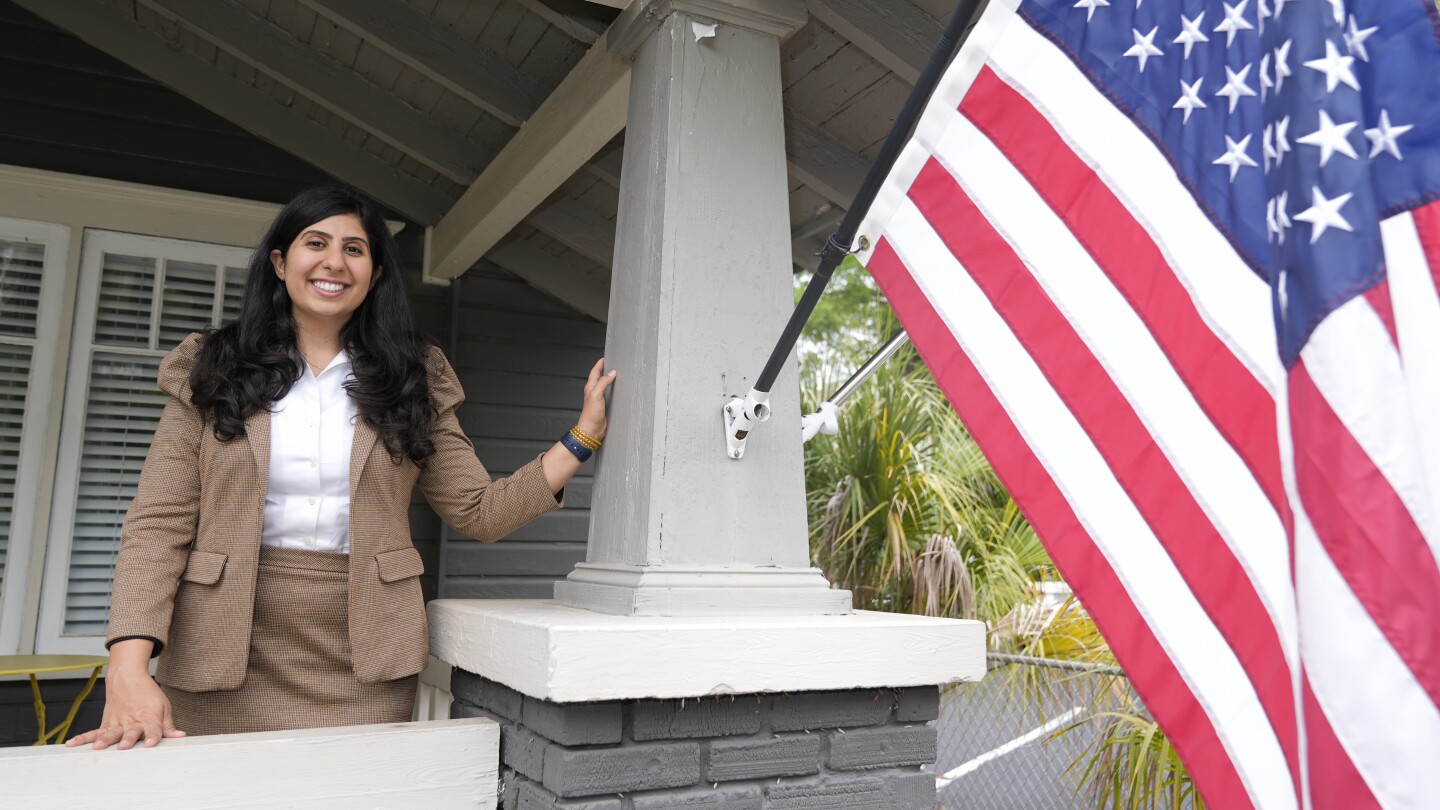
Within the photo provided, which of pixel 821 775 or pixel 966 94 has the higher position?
pixel 966 94

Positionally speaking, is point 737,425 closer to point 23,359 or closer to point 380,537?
point 380,537

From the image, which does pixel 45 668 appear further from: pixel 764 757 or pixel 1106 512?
pixel 1106 512

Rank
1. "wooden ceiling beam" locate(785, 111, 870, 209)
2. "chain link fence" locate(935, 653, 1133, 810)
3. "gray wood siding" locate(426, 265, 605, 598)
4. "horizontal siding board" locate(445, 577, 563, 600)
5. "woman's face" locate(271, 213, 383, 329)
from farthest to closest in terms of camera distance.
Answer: "gray wood siding" locate(426, 265, 605, 598), "horizontal siding board" locate(445, 577, 563, 600), "chain link fence" locate(935, 653, 1133, 810), "wooden ceiling beam" locate(785, 111, 870, 209), "woman's face" locate(271, 213, 383, 329)

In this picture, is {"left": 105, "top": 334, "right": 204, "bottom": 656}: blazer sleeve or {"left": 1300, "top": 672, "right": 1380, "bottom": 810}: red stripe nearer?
{"left": 1300, "top": 672, "right": 1380, "bottom": 810}: red stripe

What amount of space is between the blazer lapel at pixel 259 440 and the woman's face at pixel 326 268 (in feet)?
0.77

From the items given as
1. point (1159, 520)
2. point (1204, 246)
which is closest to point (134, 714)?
point (1159, 520)

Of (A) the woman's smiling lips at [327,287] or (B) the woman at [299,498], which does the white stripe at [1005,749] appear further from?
(A) the woman's smiling lips at [327,287]

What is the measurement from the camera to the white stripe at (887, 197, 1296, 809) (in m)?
1.12

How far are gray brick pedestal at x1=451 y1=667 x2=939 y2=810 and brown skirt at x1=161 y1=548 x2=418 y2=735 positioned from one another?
24 cm

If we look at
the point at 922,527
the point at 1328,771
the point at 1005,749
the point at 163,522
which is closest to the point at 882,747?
the point at 1328,771

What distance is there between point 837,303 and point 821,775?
18.1 m

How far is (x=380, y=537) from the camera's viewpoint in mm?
1897

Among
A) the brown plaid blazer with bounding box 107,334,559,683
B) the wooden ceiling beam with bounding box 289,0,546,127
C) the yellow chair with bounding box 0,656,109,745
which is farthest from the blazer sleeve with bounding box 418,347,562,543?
the yellow chair with bounding box 0,656,109,745

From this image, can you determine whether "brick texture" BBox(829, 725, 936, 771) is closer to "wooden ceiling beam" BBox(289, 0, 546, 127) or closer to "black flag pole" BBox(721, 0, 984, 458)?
"black flag pole" BBox(721, 0, 984, 458)
